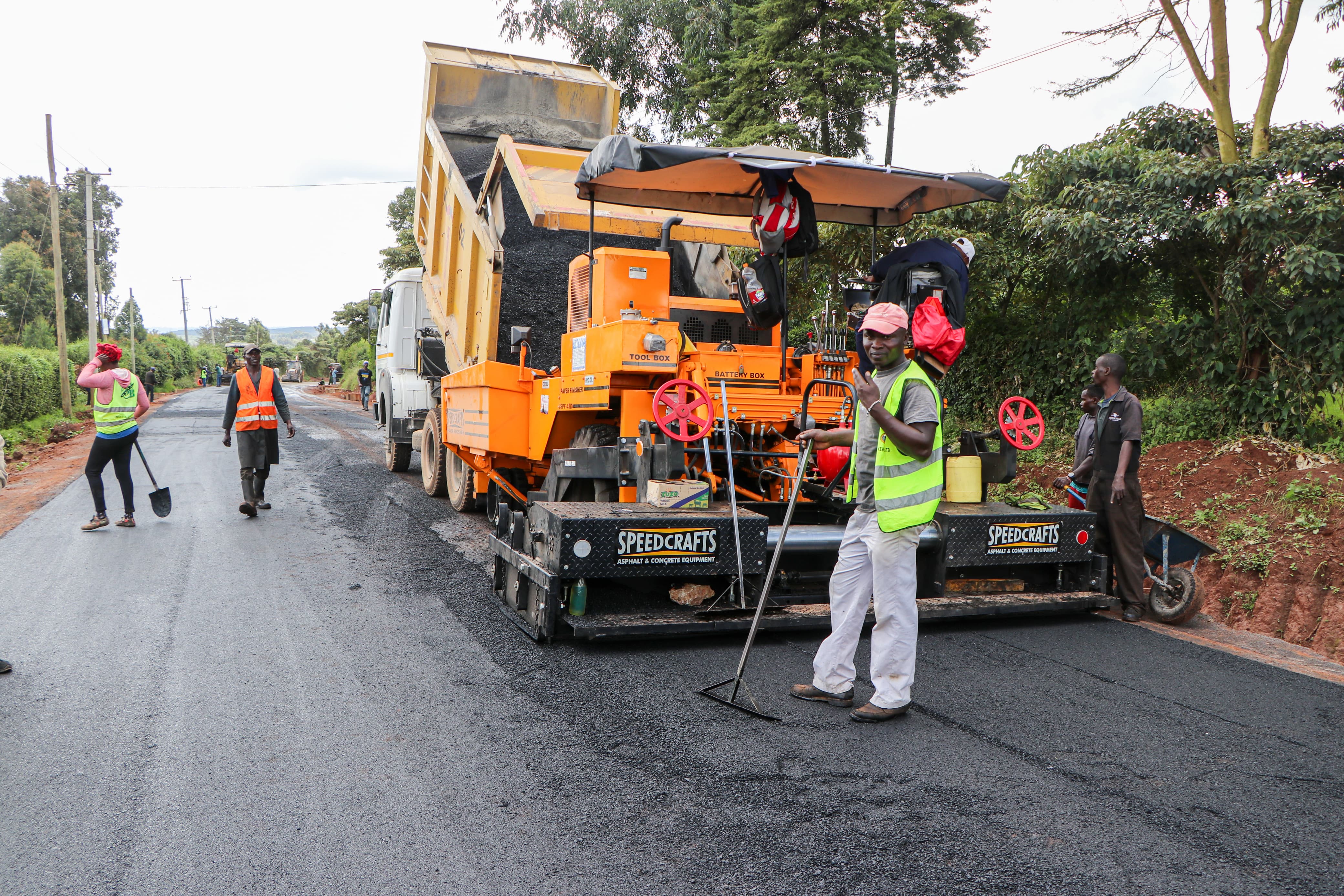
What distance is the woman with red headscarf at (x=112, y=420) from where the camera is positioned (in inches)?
309

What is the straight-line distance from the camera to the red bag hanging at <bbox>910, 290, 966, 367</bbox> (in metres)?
4.00

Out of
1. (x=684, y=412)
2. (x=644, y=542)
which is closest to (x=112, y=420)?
(x=684, y=412)

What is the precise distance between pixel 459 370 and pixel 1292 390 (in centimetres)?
721

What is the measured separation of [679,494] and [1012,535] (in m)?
1.93

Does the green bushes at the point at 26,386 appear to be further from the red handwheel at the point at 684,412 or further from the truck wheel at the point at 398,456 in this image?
the red handwheel at the point at 684,412

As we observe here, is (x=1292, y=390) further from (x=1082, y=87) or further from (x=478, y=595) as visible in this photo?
(x=478, y=595)

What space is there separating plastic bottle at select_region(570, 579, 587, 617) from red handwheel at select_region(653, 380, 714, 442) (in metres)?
0.95

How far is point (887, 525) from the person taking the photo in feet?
12.2

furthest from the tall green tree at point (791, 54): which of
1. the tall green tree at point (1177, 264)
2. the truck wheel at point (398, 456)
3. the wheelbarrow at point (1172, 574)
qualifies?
the wheelbarrow at point (1172, 574)

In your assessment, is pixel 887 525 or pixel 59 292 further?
pixel 59 292

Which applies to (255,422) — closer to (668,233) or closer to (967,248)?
(668,233)

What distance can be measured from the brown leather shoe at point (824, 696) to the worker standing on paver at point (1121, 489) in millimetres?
2524

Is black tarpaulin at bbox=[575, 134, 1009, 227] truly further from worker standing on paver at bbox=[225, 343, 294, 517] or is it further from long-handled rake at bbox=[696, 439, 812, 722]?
worker standing on paver at bbox=[225, 343, 294, 517]

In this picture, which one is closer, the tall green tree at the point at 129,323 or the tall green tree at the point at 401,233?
the tall green tree at the point at 401,233
